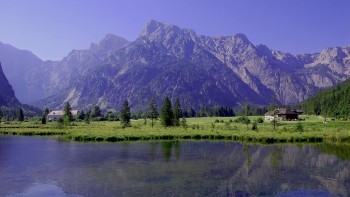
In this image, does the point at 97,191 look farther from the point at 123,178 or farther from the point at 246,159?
the point at 246,159

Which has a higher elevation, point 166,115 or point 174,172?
point 166,115

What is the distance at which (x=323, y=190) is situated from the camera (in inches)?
1361

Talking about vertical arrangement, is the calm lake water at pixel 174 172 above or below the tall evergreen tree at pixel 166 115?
below

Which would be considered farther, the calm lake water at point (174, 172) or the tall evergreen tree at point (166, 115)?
the tall evergreen tree at point (166, 115)

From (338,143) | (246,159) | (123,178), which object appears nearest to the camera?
(123,178)

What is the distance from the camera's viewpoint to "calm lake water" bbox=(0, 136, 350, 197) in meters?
33.9

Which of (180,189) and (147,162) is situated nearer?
(180,189)

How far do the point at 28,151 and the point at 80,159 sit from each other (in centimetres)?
1514

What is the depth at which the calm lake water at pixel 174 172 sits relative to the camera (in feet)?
111

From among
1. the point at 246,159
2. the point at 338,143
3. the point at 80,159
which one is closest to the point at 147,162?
the point at 80,159

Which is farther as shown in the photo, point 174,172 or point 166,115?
point 166,115

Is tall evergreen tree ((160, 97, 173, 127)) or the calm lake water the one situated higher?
tall evergreen tree ((160, 97, 173, 127))

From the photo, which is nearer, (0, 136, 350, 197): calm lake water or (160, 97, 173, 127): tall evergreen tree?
(0, 136, 350, 197): calm lake water

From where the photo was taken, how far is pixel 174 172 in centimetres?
4278
